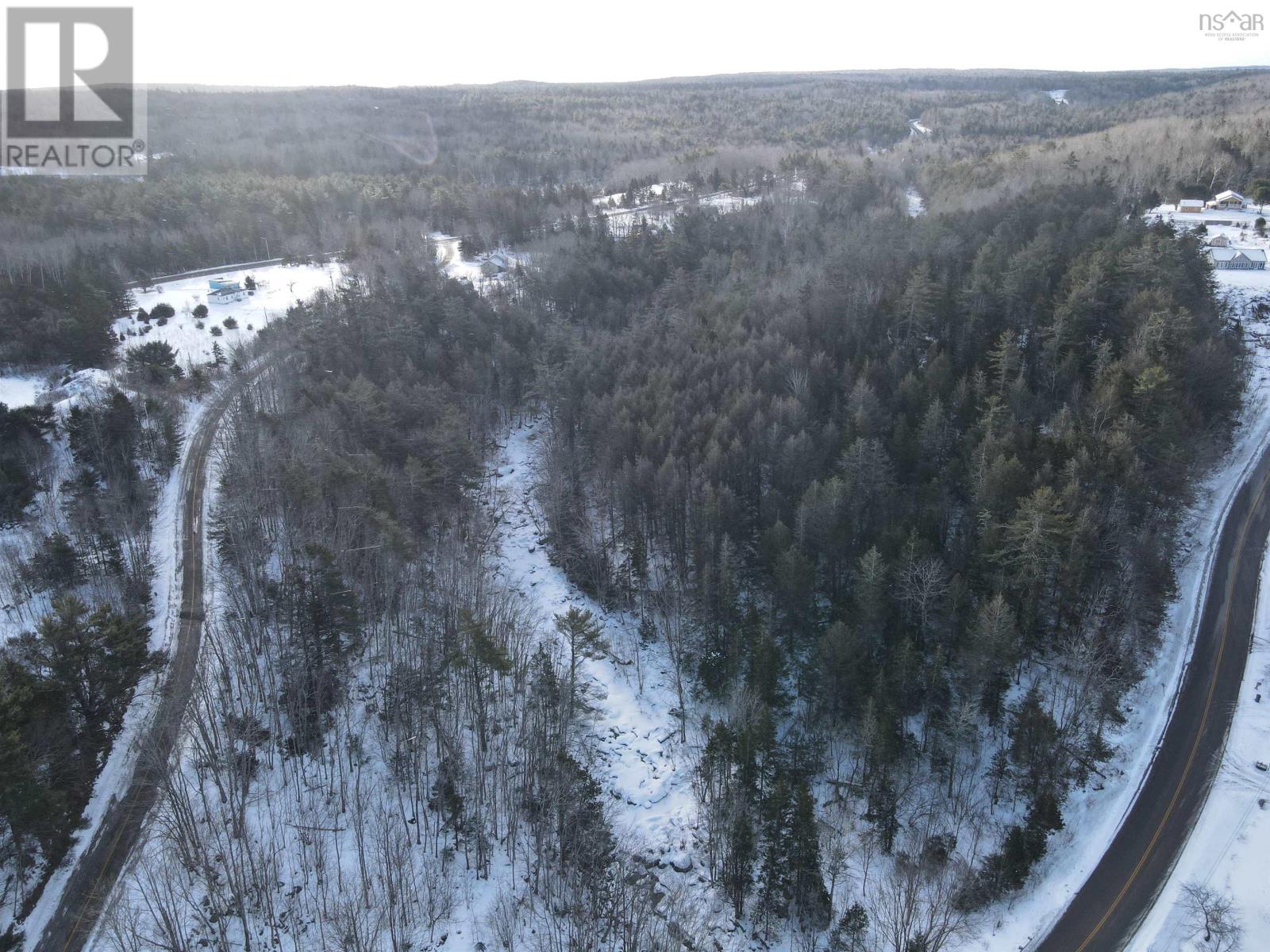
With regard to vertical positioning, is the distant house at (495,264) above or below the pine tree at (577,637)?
above

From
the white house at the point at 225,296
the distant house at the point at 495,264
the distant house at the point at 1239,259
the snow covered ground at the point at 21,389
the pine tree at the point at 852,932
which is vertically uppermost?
the distant house at the point at 1239,259

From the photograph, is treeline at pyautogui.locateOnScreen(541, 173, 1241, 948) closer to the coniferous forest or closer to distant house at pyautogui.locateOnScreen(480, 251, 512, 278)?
the coniferous forest

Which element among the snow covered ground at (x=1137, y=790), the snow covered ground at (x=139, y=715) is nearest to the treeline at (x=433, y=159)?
the snow covered ground at (x=139, y=715)

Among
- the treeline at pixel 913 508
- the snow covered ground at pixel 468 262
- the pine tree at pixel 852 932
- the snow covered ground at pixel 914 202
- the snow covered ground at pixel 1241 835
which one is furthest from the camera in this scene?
the snow covered ground at pixel 914 202

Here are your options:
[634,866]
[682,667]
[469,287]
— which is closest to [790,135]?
[469,287]

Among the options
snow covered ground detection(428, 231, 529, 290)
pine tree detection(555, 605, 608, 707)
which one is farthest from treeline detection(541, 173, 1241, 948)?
snow covered ground detection(428, 231, 529, 290)

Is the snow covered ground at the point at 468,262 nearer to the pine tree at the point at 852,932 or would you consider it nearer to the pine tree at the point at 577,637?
the pine tree at the point at 577,637
